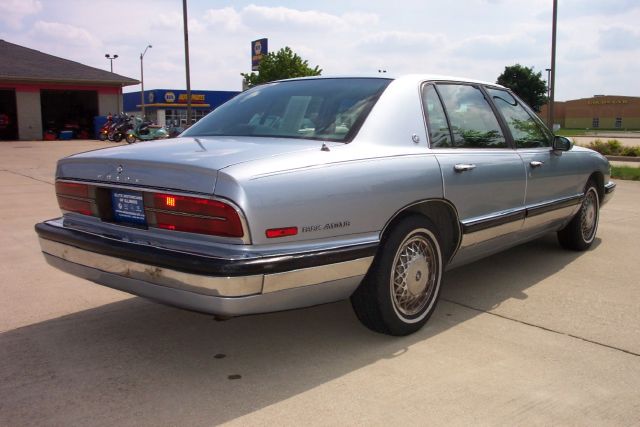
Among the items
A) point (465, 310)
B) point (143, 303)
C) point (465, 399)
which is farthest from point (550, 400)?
point (143, 303)

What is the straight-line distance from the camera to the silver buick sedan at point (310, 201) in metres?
2.80

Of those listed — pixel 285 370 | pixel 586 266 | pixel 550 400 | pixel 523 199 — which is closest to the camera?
pixel 550 400

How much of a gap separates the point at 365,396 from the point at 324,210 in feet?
2.99

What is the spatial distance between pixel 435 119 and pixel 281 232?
1.58 m

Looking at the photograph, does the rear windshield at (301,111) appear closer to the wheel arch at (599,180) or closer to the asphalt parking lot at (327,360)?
the asphalt parking lot at (327,360)

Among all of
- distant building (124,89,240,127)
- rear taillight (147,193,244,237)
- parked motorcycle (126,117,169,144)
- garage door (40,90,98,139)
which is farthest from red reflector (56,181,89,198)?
distant building (124,89,240,127)

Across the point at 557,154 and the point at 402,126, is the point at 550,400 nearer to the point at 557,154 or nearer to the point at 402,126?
the point at 402,126

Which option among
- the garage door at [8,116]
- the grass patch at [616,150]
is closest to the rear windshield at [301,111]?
the grass patch at [616,150]

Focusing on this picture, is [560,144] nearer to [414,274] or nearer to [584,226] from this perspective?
[584,226]

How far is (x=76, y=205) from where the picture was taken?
349cm

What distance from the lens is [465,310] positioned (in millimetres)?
4164

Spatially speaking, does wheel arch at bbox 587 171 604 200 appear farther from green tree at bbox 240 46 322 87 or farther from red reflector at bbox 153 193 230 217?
green tree at bbox 240 46 322 87

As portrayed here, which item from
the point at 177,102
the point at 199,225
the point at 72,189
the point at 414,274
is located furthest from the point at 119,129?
the point at 177,102

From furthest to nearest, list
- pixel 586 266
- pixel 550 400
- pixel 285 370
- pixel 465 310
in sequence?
pixel 586 266 → pixel 465 310 → pixel 285 370 → pixel 550 400
